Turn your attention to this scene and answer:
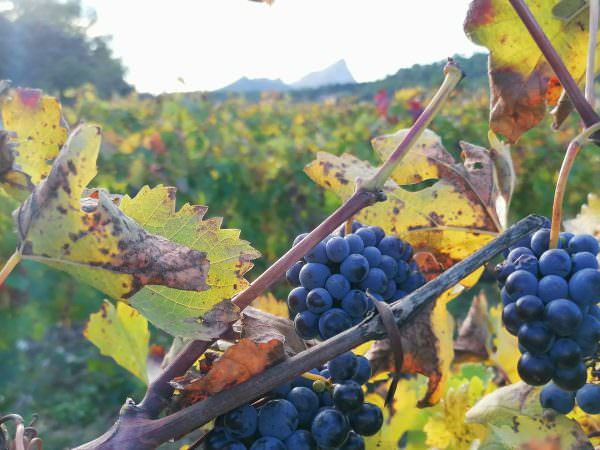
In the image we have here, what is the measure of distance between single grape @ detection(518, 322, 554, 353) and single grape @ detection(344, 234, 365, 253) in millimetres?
189

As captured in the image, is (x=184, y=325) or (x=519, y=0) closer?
(x=184, y=325)

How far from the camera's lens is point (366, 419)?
624mm

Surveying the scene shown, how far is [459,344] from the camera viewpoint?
120cm

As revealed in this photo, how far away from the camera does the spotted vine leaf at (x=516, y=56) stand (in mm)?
897

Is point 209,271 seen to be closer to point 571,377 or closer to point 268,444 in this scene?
point 268,444

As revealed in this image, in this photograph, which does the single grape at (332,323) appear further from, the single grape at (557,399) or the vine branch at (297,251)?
the single grape at (557,399)

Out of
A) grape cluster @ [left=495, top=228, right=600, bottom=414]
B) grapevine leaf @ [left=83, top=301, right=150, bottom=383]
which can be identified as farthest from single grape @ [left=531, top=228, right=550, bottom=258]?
grapevine leaf @ [left=83, top=301, right=150, bottom=383]

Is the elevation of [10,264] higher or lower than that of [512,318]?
higher

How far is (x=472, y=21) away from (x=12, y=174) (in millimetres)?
642

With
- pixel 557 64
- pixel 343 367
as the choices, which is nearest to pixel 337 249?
pixel 343 367

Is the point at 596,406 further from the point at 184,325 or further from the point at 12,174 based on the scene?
the point at 12,174

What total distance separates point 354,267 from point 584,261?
235mm

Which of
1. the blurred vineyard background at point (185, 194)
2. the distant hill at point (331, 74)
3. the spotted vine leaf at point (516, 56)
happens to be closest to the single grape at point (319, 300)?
the spotted vine leaf at point (516, 56)

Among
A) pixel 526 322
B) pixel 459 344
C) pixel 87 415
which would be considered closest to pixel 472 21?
pixel 526 322
